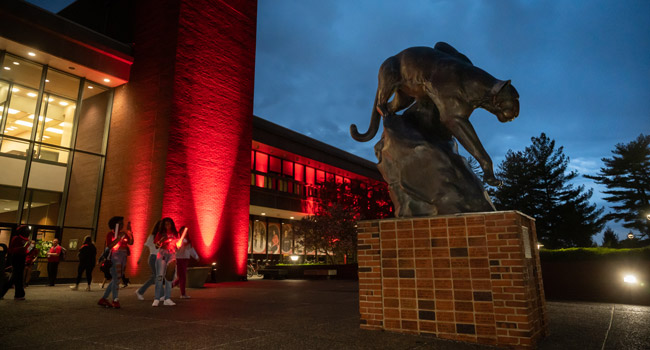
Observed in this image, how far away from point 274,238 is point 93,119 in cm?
1534

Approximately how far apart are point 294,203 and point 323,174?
5265 mm

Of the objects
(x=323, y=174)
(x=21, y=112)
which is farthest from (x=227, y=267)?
(x=323, y=174)

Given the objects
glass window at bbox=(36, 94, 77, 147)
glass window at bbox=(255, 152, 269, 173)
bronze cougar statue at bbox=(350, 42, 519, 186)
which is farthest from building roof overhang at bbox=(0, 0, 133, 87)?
bronze cougar statue at bbox=(350, 42, 519, 186)

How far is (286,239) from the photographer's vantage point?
29.8 metres

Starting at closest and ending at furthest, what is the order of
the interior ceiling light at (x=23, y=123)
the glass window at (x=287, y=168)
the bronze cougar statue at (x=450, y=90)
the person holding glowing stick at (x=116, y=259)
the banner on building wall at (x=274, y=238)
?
the bronze cougar statue at (x=450, y=90) → the person holding glowing stick at (x=116, y=259) → the interior ceiling light at (x=23, y=123) → the glass window at (x=287, y=168) → the banner on building wall at (x=274, y=238)

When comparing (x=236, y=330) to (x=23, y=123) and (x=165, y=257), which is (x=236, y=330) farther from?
(x=23, y=123)

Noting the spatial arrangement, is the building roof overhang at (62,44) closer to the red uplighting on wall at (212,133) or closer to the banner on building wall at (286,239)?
the red uplighting on wall at (212,133)

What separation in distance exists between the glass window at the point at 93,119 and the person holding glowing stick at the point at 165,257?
38.2 ft

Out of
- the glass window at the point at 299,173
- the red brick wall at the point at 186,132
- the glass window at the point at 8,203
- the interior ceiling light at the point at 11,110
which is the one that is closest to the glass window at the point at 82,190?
the red brick wall at the point at 186,132

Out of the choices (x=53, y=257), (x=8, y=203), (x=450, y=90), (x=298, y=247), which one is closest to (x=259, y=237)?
(x=298, y=247)

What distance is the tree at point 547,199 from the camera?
2848 centimetres

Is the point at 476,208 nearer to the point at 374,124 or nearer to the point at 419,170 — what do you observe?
the point at 419,170

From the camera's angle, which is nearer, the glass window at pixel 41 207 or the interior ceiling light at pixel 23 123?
the glass window at pixel 41 207

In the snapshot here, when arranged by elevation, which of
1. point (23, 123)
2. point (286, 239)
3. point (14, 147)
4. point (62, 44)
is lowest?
point (286, 239)
